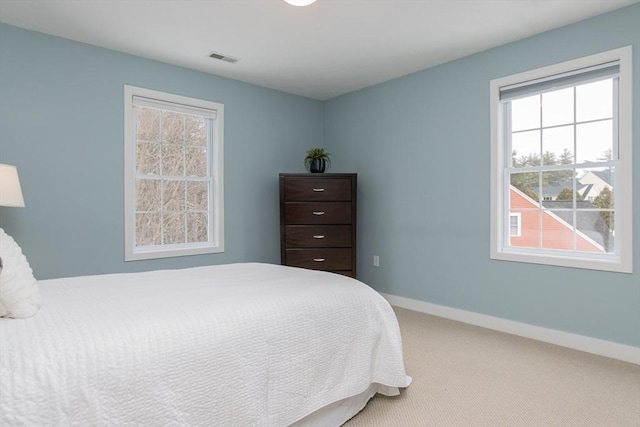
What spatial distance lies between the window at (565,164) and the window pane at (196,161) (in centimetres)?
279

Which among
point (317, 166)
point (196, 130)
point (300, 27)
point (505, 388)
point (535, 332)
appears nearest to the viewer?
point (505, 388)

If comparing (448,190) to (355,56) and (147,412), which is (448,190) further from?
(147,412)

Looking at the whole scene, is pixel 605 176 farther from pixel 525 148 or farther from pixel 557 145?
pixel 525 148

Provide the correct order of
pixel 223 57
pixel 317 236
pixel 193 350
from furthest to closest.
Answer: pixel 317 236 < pixel 223 57 < pixel 193 350

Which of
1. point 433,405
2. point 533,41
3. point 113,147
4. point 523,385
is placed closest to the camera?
point 433,405

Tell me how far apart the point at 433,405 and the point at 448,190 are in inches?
84.4

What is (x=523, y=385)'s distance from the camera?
2256 millimetres

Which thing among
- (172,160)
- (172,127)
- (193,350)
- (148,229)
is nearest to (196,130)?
(172,127)

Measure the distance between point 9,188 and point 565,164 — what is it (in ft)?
12.7

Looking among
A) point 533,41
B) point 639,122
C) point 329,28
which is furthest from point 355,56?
point 639,122

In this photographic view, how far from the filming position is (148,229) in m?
3.62

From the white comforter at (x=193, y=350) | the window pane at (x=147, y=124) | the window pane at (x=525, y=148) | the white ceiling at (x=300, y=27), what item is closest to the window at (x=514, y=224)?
the window pane at (x=525, y=148)

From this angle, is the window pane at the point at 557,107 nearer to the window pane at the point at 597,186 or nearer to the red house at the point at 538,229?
the window pane at the point at 597,186

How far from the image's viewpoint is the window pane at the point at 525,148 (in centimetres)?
318
